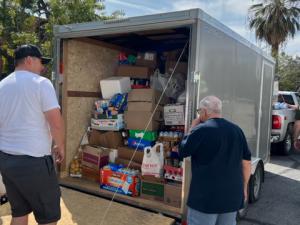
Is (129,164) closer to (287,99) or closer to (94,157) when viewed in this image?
(94,157)

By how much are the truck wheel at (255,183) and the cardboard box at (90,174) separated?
215 cm

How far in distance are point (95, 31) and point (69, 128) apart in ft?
5.03

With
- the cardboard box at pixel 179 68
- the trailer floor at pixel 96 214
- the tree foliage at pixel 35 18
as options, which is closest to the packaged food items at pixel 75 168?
the trailer floor at pixel 96 214

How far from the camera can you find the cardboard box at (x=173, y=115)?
14.8 feet

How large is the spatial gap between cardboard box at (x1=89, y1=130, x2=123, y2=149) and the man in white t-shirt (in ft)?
7.86

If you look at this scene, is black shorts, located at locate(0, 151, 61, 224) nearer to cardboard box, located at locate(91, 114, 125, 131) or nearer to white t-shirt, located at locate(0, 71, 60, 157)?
white t-shirt, located at locate(0, 71, 60, 157)

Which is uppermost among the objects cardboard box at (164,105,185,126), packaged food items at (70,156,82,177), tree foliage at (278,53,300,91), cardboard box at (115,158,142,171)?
tree foliage at (278,53,300,91)

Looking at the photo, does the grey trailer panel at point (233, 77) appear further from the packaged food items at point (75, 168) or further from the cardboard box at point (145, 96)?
the packaged food items at point (75, 168)

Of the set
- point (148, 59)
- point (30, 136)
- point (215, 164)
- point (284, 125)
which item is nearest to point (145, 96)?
point (148, 59)

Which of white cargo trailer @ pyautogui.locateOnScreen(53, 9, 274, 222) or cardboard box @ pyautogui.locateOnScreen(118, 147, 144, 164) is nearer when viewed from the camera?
white cargo trailer @ pyautogui.locateOnScreen(53, 9, 274, 222)

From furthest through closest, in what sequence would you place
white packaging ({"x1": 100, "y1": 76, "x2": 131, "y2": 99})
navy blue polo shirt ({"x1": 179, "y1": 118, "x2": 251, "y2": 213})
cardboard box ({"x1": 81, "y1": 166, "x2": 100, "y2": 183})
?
white packaging ({"x1": 100, "y1": 76, "x2": 131, "y2": 99}), cardboard box ({"x1": 81, "y1": 166, "x2": 100, "y2": 183}), navy blue polo shirt ({"x1": 179, "y1": 118, "x2": 251, "y2": 213})

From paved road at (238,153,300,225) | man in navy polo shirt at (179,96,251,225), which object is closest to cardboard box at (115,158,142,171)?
paved road at (238,153,300,225)

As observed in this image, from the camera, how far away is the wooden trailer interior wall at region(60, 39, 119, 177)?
15.4ft

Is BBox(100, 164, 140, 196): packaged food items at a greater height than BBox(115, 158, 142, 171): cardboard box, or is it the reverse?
BBox(115, 158, 142, 171): cardboard box
